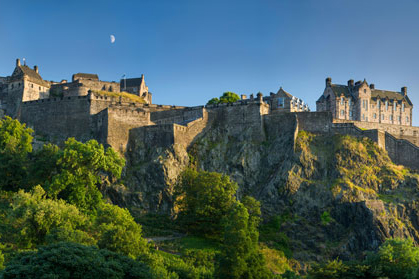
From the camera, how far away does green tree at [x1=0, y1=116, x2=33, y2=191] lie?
55.9 meters

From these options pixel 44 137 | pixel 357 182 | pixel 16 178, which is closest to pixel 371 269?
pixel 357 182

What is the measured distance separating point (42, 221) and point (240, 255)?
18372 mm

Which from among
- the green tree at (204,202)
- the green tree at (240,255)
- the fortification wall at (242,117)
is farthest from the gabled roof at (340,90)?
the green tree at (240,255)

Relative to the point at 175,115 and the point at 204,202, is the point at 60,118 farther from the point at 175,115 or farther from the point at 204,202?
the point at 204,202

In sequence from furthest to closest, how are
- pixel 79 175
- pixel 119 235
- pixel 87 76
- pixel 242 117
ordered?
pixel 87 76
pixel 242 117
pixel 79 175
pixel 119 235

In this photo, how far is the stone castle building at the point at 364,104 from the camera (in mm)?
83688

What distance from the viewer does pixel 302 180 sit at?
64500 millimetres

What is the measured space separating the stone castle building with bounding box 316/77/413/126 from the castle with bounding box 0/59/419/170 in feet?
1.78

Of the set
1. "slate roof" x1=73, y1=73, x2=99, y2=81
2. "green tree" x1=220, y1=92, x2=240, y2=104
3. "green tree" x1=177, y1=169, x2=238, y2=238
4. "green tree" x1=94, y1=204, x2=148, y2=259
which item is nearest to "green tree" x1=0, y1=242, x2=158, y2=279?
"green tree" x1=94, y1=204, x2=148, y2=259

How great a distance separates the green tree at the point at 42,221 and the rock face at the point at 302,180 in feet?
55.5

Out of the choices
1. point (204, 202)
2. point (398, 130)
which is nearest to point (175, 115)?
point (204, 202)

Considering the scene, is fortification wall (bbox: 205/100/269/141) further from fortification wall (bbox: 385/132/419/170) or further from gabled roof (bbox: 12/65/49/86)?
gabled roof (bbox: 12/65/49/86)

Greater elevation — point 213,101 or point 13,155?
point 213,101

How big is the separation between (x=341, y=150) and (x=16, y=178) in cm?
4365
